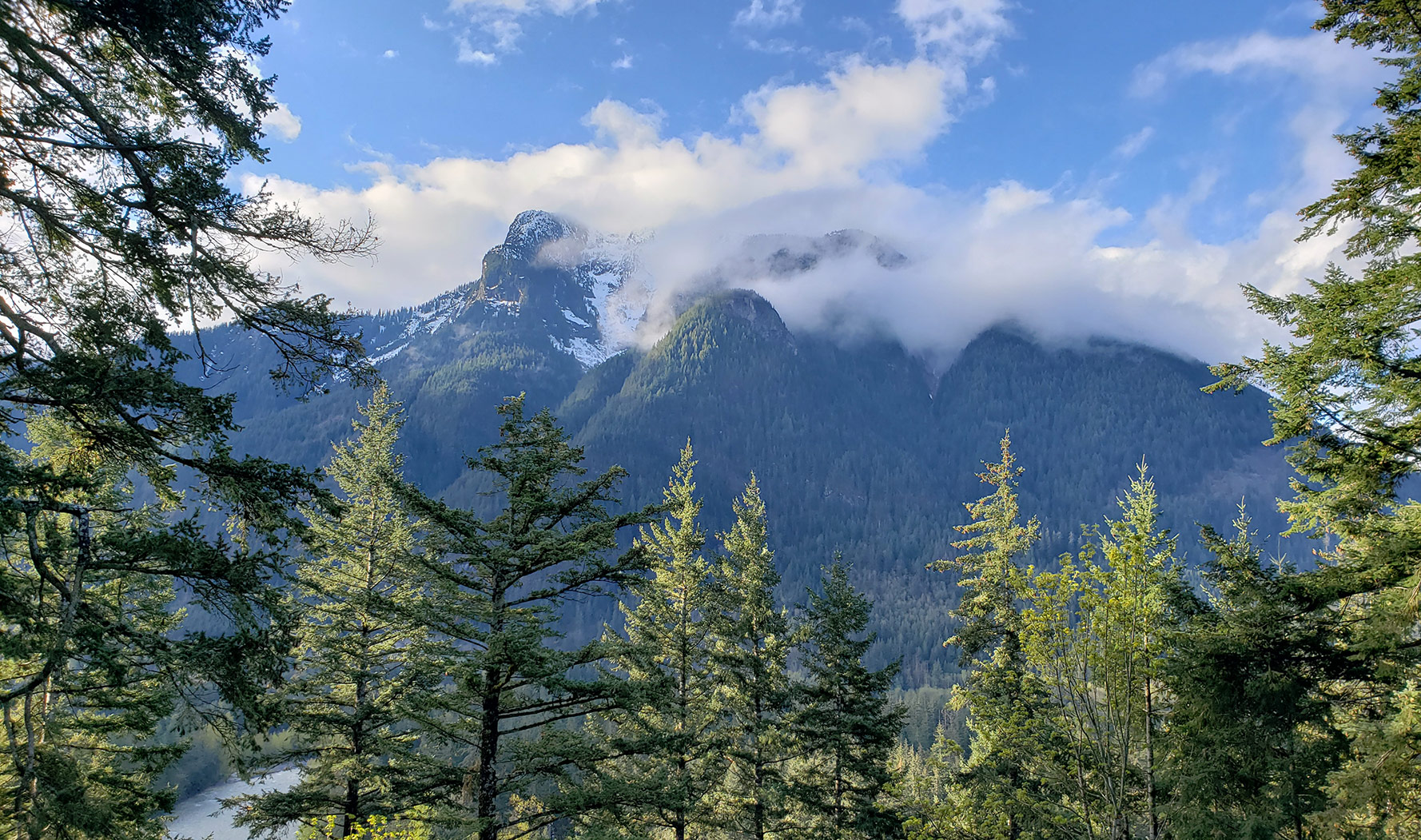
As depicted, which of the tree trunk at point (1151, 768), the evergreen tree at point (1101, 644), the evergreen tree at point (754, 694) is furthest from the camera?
the evergreen tree at point (754, 694)

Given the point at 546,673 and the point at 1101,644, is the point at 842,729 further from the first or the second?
the point at 546,673

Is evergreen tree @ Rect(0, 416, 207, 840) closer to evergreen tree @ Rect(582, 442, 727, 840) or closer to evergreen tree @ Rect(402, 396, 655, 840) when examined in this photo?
evergreen tree @ Rect(402, 396, 655, 840)

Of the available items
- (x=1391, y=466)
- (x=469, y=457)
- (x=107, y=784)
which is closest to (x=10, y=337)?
(x=469, y=457)

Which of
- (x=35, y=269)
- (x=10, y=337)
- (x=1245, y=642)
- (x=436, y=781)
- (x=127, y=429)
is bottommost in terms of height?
(x=436, y=781)

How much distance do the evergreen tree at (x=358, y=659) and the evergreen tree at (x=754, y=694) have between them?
7800mm

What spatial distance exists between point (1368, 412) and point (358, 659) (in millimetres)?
18057

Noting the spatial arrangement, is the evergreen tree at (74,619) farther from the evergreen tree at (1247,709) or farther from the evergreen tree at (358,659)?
the evergreen tree at (1247,709)

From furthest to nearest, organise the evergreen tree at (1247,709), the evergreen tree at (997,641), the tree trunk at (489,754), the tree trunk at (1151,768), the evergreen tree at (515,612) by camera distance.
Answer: the evergreen tree at (997,641)
the tree trunk at (489,754)
the evergreen tree at (515,612)
the tree trunk at (1151,768)
the evergreen tree at (1247,709)

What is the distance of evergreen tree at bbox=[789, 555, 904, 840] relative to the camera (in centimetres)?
1756

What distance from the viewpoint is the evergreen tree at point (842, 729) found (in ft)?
57.6

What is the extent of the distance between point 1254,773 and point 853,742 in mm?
9439

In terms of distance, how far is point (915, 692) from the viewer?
138 m

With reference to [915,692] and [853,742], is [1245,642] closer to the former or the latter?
[853,742]

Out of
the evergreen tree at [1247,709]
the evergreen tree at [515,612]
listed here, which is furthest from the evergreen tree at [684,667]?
the evergreen tree at [1247,709]
